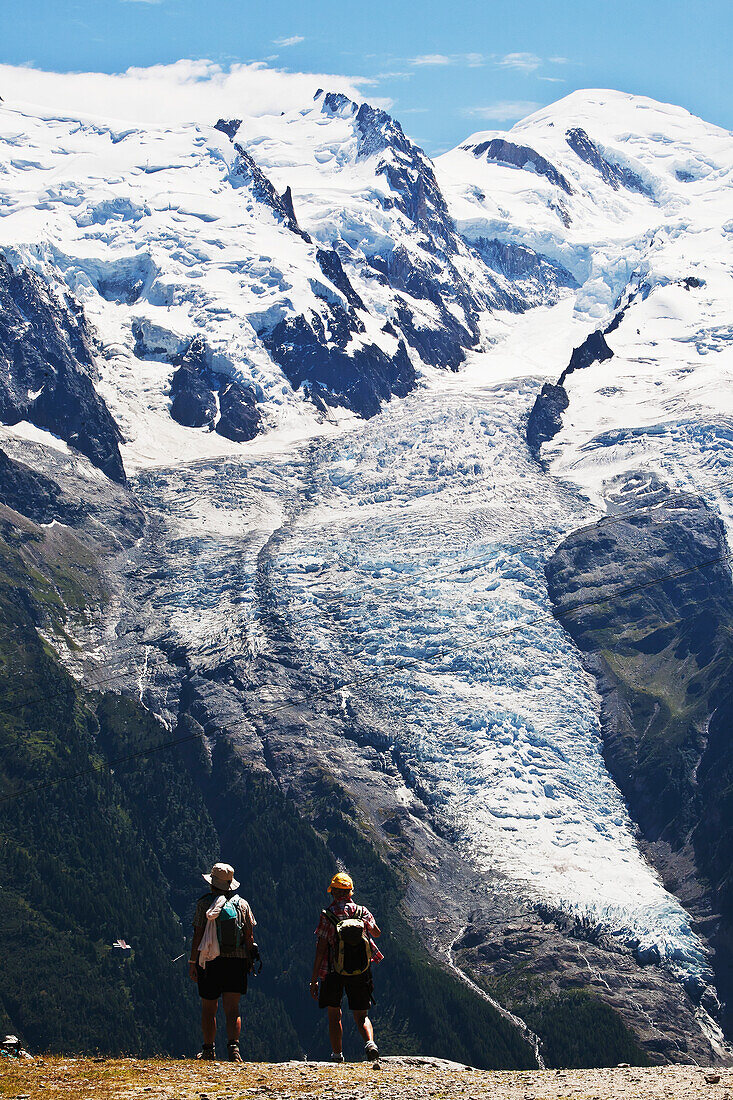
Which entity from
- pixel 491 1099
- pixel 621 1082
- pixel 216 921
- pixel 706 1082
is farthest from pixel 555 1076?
pixel 216 921

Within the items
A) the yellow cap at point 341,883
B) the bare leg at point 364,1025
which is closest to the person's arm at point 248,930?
the yellow cap at point 341,883

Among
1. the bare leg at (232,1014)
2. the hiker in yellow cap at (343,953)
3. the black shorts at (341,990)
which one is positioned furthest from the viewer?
the bare leg at (232,1014)

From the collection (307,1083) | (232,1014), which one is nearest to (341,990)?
(307,1083)

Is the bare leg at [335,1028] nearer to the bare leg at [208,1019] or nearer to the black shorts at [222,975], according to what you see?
the black shorts at [222,975]

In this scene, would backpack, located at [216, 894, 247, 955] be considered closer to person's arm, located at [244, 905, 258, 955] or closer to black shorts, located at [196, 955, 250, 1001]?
person's arm, located at [244, 905, 258, 955]

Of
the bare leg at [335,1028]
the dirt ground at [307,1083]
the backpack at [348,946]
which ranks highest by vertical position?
the backpack at [348,946]

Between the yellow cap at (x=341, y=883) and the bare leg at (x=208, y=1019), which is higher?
the yellow cap at (x=341, y=883)

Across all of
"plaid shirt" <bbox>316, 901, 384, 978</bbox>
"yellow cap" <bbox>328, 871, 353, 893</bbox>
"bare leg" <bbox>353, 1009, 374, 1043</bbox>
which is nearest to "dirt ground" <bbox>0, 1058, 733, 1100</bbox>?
"bare leg" <bbox>353, 1009, 374, 1043</bbox>
